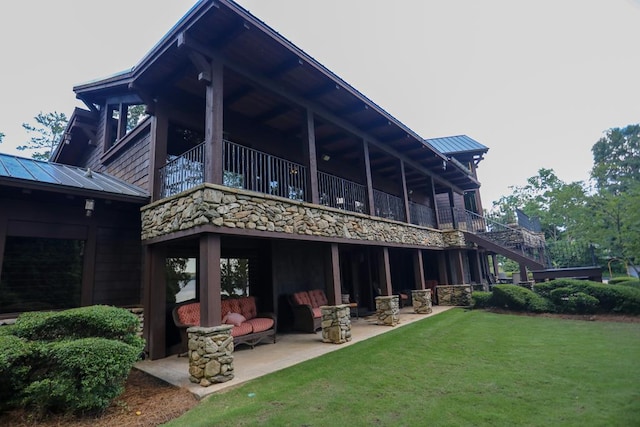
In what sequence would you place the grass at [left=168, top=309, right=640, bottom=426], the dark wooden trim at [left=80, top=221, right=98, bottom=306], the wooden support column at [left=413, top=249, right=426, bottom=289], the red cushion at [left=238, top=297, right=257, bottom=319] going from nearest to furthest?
1. the grass at [left=168, top=309, right=640, bottom=426]
2. the dark wooden trim at [left=80, top=221, right=98, bottom=306]
3. the red cushion at [left=238, top=297, right=257, bottom=319]
4. the wooden support column at [left=413, top=249, right=426, bottom=289]

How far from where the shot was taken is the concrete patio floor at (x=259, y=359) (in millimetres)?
4617

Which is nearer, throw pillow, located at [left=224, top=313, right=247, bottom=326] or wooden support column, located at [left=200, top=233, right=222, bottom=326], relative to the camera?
wooden support column, located at [left=200, top=233, right=222, bottom=326]

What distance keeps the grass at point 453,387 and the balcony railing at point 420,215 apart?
22.4 ft

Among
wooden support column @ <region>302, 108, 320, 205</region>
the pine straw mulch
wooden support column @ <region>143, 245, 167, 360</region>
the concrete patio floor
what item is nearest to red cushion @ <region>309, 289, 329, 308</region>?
the concrete patio floor

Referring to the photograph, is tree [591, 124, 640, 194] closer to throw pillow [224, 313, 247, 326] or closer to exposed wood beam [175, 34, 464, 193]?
exposed wood beam [175, 34, 464, 193]

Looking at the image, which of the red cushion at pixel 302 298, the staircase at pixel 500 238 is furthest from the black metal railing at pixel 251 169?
the staircase at pixel 500 238

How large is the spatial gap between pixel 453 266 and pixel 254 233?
398 inches

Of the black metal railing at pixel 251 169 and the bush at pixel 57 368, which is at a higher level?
the black metal railing at pixel 251 169

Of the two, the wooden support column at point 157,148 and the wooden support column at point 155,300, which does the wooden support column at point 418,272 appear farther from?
the wooden support column at point 157,148

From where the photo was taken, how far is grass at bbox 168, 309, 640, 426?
10.7ft

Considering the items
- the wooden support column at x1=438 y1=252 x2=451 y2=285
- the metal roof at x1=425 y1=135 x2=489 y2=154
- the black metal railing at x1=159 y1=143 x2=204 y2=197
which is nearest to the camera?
the black metal railing at x1=159 y1=143 x2=204 y2=197

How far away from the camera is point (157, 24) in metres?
15.0

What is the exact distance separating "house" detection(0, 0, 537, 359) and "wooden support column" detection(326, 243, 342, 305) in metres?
0.03

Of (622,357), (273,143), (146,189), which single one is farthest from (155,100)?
(622,357)
